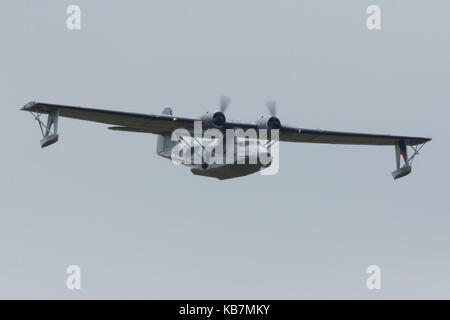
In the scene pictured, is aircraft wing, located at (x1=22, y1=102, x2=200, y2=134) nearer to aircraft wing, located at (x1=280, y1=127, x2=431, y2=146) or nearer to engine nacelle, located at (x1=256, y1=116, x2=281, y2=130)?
engine nacelle, located at (x1=256, y1=116, x2=281, y2=130)

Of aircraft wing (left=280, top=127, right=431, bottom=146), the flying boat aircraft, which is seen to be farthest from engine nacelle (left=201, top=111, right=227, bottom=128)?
aircraft wing (left=280, top=127, right=431, bottom=146)

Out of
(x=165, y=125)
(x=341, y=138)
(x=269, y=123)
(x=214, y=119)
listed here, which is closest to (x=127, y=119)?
(x=165, y=125)

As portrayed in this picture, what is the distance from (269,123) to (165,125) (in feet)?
15.6

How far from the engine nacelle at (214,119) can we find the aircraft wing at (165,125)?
43cm

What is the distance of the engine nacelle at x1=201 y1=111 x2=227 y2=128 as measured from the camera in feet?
134

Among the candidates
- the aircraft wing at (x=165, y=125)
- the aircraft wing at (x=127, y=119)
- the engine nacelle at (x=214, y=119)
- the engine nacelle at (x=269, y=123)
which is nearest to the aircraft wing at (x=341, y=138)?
the aircraft wing at (x=165, y=125)

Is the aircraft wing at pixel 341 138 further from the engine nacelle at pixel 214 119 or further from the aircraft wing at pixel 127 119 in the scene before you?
the aircraft wing at pixel 127 119

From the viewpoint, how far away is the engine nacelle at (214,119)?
40.7 m

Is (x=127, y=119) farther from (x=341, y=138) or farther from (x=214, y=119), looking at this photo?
(x=341, y=138)

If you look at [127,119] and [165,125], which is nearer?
[127,119]

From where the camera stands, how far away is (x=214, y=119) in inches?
1603
